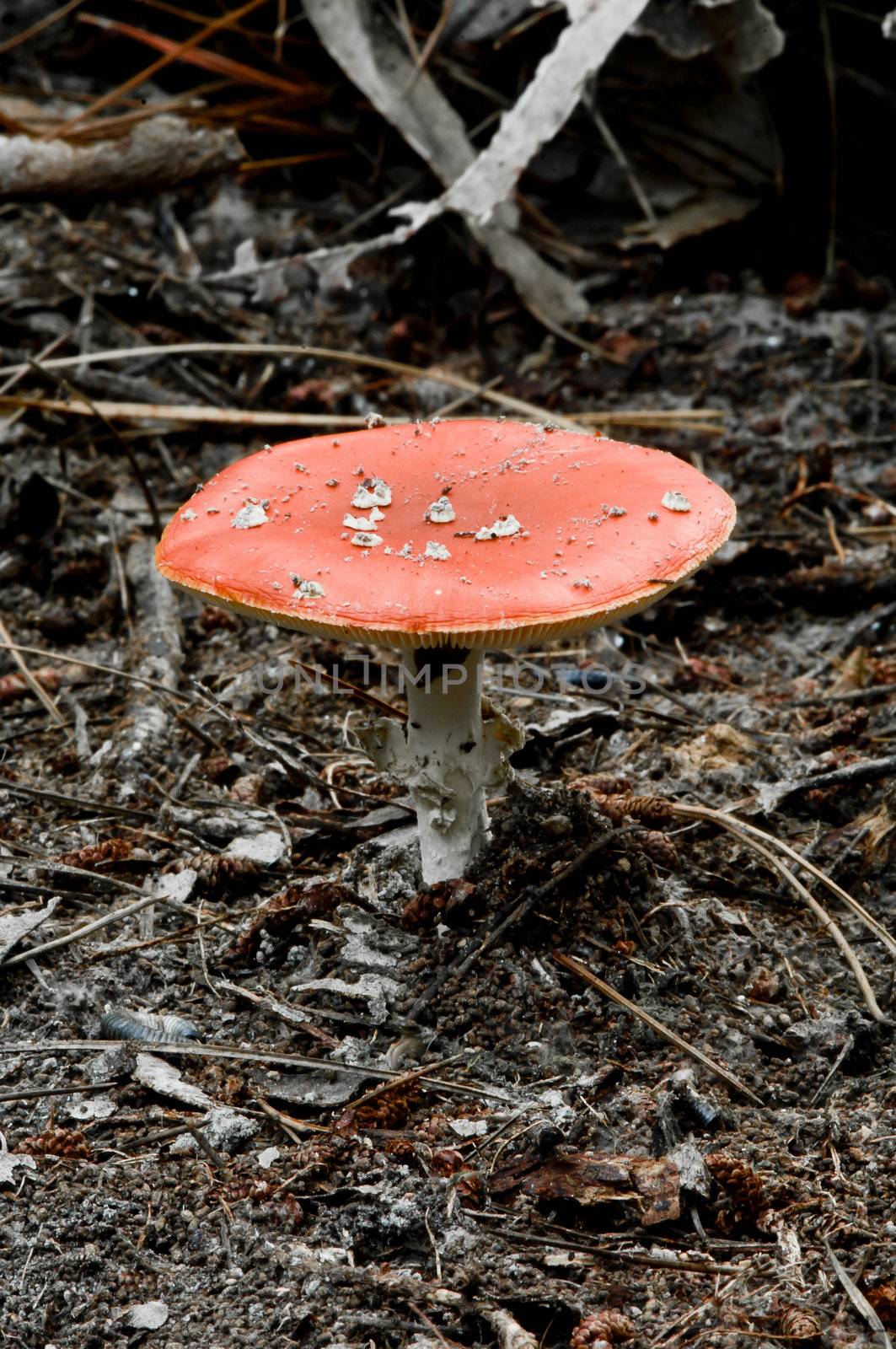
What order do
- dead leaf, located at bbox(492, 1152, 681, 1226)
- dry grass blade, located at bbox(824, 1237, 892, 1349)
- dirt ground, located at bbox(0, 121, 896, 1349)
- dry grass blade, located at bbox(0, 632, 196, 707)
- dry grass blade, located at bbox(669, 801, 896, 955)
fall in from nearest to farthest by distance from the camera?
dry grass blade, located at bbox(824, 1237, 892, 1349), dirt ground, located at bbox(0, 121, 896, 1349), dead leaf, located at bbox(492, 1152, 681, 1226), dry grass blade, located at bbox(669, 801, 896, 955), dry grass blade, located at bbox(0, 632, 196, 707)

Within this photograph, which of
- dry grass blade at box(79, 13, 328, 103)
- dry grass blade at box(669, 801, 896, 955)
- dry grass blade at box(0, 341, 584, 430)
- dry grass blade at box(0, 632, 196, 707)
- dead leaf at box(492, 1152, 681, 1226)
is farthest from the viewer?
dry grass blade at box(79, 13, 328, 103)

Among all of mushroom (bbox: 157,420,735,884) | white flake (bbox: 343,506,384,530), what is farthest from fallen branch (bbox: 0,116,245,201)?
white flake (bbox: 343,506,384,530)

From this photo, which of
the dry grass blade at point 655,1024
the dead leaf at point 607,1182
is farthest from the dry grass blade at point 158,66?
the dead leaf at point 607,1182

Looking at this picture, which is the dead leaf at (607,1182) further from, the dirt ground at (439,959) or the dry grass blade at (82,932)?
the dry grass blade at (82,932)

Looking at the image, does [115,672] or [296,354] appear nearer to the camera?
[115,672]

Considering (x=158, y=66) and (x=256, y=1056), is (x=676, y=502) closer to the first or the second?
(x=256, y=1056)

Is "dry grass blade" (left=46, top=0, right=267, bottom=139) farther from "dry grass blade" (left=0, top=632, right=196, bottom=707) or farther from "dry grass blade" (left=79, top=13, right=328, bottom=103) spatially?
"dry grass blade" (left=0, top=632, right=196, bottom=707)

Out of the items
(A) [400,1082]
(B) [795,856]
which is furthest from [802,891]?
(A) [400,1082]
